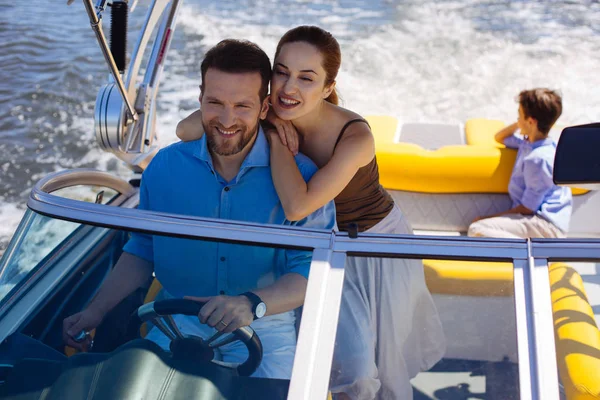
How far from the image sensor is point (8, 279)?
1413mm

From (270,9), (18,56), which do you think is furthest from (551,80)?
(18,56)

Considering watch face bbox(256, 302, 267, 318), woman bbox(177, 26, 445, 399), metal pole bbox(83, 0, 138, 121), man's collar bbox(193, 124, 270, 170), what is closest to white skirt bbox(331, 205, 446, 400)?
woman bbox(177, 26, 445, 399)

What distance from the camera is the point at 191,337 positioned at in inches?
43.3

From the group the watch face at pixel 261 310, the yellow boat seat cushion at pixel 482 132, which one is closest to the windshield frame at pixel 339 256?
the watch face at pixel 261 310

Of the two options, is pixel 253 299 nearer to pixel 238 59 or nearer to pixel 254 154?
pixel 254 154

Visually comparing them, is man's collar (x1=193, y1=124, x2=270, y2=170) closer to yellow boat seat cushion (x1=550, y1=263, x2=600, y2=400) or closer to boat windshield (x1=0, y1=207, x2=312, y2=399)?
boat windshield (x1=0, y1=207, x2=312, y2=399)

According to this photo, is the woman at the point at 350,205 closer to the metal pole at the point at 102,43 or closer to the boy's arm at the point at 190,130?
the boy's arm at the point at 190,130

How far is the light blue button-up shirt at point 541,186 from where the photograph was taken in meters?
2.70

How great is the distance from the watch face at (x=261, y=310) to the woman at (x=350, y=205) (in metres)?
0.15

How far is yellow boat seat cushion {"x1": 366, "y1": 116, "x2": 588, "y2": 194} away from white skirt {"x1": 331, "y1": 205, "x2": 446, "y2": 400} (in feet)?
6.47

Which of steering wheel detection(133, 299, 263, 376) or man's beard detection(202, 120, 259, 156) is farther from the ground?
man's beard detection(202, 120, 259, 156)

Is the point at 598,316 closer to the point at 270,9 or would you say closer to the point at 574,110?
the point at 574,110

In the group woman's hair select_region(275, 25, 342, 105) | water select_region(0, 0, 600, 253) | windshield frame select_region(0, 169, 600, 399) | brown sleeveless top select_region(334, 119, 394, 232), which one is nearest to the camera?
windshield frame select_region(0, 169, 600, 399)

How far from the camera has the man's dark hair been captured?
144cm
